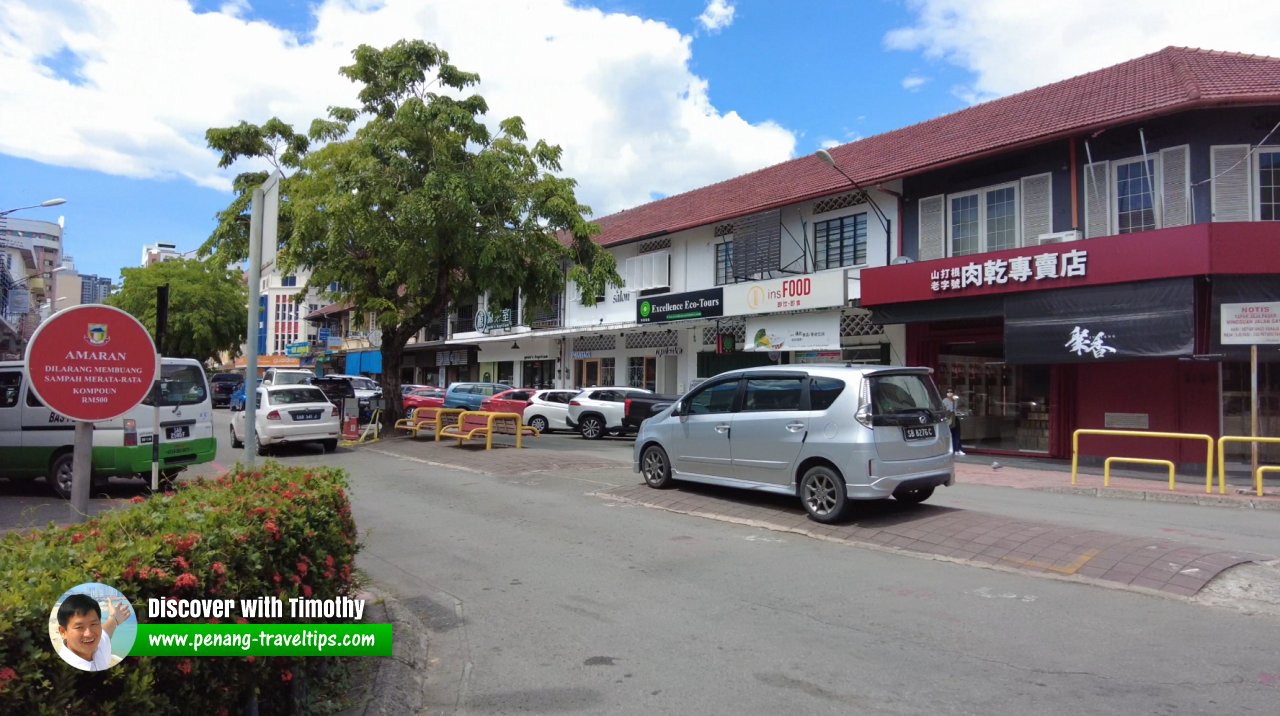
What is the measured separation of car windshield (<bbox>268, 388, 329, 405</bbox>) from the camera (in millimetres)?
16656

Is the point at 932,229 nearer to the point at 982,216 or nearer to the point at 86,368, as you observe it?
the point at 982,216

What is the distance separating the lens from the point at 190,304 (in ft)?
133

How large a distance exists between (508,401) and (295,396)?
9.52 m

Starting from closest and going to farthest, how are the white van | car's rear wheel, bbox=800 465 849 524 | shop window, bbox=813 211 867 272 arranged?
1. car's rear wheel, bbox=800 465 849 524
2. the white van
3. shop window, bbox=813 211 867 272

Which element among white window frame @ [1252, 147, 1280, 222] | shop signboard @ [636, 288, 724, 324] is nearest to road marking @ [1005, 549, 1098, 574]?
white window frame @ [1252, 147, 1280, 222]

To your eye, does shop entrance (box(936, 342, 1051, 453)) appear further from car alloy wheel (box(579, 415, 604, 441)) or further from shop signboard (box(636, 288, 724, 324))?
car alloy wheel (box(579, 415, 604, 441))

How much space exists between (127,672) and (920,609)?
16.7 feet

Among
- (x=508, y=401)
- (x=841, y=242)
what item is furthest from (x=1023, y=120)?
(x=508, y=401)

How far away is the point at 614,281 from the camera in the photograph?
66.5ft

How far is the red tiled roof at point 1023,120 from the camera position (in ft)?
48.3

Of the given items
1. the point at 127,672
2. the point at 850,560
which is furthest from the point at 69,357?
the point at 850,560

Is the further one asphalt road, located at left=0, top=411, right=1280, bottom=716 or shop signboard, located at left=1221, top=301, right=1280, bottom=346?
shop signboard, located at left=1221, top=301, right=1280, bottom=346

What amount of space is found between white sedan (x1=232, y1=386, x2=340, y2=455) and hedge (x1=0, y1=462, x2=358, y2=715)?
12.7m

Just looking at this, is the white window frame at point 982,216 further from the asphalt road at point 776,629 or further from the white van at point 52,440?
the white van at point 52,440
